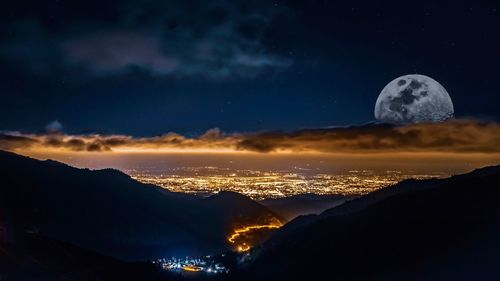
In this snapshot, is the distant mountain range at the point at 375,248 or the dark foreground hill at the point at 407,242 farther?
the distant mountain range at the point at 375,248

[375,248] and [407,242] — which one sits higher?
[407,242]

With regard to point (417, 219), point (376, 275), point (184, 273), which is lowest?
point (184, 273)

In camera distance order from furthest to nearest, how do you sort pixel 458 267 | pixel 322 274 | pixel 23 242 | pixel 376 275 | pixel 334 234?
pixel 334 234
pixel 23 242
pixel 322 274
pixel 376 275
pixel 458 267

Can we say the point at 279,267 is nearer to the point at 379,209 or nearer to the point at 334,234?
the point at 334,234

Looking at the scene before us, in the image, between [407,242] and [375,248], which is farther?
[375,248]

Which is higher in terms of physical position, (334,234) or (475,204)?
(475,204)

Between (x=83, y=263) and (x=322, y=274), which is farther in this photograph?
(x=83, y=263)

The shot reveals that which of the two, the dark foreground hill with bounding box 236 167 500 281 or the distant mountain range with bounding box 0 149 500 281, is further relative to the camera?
the distant mountain range with bounding box 0 149 500 281

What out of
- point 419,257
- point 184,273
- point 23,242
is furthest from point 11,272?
point 419,257
